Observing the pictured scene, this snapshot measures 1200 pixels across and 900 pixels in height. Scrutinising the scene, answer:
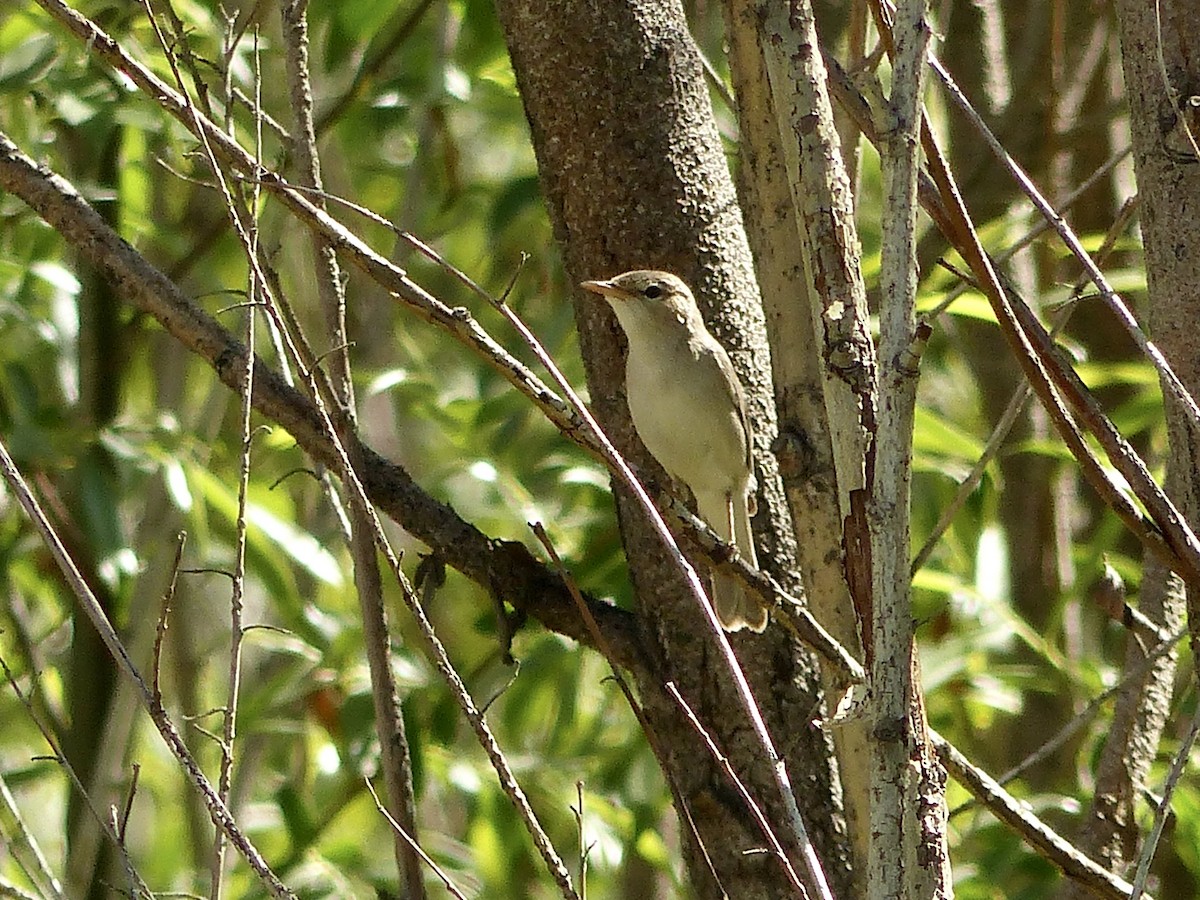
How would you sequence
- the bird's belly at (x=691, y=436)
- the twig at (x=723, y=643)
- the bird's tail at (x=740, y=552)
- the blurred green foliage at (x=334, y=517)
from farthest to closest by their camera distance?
the blurred green foliage at (x=334, y=517), the bird's belly at (x=691, y=436), the bird's tail at (x=740, y=552), the twig at (x=723, y=643)

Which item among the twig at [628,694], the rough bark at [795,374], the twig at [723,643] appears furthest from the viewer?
the rough bark at [795,374]

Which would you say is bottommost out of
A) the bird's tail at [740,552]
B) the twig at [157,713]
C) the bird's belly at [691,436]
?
the twig at [157,713]

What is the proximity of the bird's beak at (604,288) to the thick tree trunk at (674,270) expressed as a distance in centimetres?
2

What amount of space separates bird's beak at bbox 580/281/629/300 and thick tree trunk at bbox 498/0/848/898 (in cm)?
2

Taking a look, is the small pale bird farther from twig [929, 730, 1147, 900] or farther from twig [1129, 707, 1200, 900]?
twig [1129, 707, 1200, 900]

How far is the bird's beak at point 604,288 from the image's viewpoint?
2.32 metres

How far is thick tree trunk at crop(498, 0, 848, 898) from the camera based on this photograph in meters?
2.16

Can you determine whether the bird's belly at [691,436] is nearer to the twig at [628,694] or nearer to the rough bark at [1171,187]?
the twig at [628,694]

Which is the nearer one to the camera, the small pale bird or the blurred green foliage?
the small pale bird

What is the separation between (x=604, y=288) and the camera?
7.68ft

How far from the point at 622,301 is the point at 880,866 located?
1348mm

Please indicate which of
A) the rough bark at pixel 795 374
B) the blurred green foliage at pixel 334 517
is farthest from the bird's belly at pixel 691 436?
the rough bark at pixel 795 374

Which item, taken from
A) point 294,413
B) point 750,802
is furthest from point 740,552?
point 750,802

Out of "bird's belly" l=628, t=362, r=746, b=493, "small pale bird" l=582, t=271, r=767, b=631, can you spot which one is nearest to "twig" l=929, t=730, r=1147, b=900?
"small pale bird" l=582, t=271, r=767, b=631
